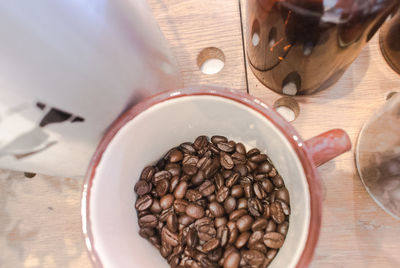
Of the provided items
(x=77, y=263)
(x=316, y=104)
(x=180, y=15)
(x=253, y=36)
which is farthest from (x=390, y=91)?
(x=77, y=263)

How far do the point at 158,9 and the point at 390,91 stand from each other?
0.37 metres

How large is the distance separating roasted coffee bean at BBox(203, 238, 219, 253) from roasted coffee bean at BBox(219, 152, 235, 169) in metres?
0.09

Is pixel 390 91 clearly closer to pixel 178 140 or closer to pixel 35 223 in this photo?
pixel 178 140

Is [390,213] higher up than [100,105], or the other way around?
[100,105]

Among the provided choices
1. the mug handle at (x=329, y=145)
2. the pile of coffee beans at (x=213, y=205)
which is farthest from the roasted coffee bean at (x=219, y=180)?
the mug handle at (x=329, y=145)

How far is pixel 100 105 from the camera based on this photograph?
11.2 inches

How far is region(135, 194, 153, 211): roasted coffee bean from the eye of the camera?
1.22ft

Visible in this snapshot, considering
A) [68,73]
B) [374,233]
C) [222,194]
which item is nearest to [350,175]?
[374,233]

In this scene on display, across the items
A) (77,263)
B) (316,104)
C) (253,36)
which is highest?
(253,36)

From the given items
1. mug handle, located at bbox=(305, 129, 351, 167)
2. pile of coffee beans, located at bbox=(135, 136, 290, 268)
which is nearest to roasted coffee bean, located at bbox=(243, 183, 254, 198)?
pile of coffee beans, located at bbox=(135, 136, 290, 268)

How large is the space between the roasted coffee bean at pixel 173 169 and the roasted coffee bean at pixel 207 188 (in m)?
0.03

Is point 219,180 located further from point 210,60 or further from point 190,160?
point 210,60

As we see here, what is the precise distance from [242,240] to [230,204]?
1.7 inches

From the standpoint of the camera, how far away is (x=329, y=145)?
0.29 metres
